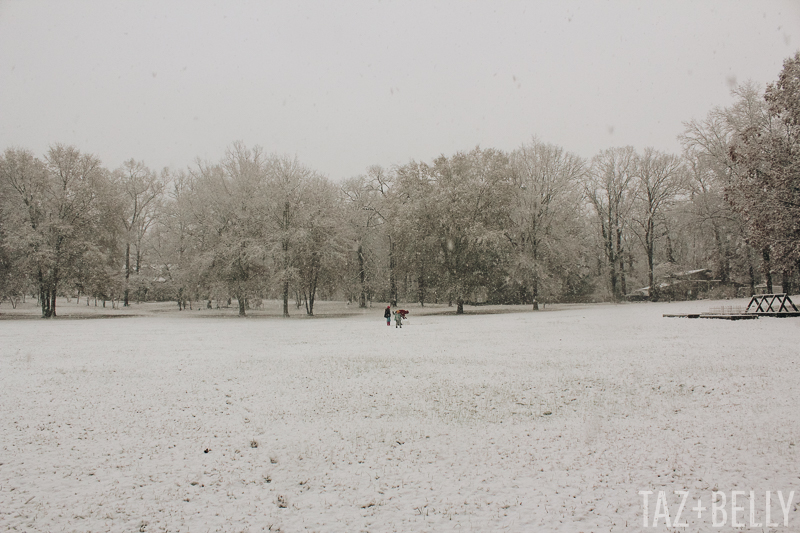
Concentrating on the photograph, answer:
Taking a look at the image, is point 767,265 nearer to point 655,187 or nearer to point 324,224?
point 655,187

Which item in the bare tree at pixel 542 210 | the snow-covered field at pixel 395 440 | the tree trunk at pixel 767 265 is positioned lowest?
the snow-covered field at pixel 395 440

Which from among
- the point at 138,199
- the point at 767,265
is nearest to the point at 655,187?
the point at 767,265

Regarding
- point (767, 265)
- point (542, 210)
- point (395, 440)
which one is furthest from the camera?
point (542, 210)

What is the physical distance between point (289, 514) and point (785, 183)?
2804 centimetres

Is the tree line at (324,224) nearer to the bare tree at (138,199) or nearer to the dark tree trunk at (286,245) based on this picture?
the dark tree trunk at (286,245)

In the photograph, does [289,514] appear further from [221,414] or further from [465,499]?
[221,414]

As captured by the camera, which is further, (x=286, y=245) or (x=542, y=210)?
(x=542, y=210)

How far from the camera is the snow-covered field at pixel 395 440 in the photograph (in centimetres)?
493

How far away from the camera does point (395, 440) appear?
7.00 metres

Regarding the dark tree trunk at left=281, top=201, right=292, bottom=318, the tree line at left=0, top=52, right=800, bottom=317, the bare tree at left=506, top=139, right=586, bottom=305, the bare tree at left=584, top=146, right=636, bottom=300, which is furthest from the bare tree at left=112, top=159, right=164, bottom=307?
the bare tree at left=584, top=146, right=636, bottom=300

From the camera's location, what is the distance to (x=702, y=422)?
7496 mm

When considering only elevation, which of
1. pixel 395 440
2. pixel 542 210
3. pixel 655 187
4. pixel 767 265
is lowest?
pixel 395 440

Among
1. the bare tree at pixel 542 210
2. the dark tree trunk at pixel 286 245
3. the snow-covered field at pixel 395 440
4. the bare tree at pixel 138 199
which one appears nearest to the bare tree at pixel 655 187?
the bare tree at pixel 542 210

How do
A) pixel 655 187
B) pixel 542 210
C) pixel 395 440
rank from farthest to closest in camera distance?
1. pixel 655 187
2. pixel 542 210
3. pixel 395 440
